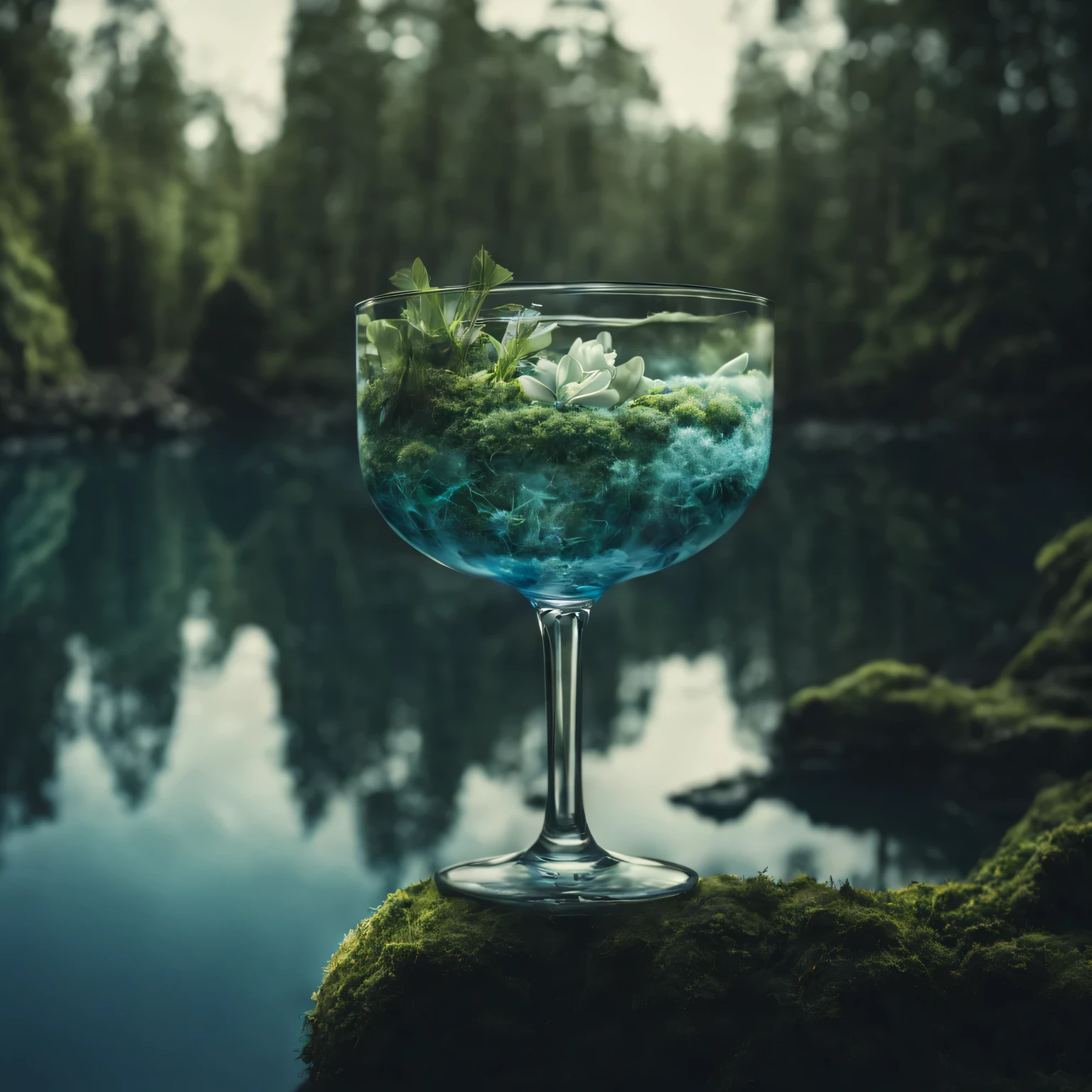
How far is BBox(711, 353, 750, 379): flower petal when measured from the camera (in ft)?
3.09

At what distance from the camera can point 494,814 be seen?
198cm

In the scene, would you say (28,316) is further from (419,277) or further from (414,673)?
(419,277)

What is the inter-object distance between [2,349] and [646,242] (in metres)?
10.8

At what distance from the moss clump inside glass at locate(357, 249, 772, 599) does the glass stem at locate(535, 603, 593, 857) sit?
35 mm

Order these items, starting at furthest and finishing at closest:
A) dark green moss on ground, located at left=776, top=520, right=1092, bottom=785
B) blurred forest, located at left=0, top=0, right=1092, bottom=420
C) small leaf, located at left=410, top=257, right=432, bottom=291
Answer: blurred forest, located at left=0, top=0, right=1092, bottom=420 → dark green moss on ground, located at left=776, top=520, right=1092, bottom=785 → small leaf, located at left=410, top=257, right=432, bottom=291

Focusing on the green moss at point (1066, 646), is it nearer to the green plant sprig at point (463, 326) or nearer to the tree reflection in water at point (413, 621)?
the tree reflection in water at point (413, 621)

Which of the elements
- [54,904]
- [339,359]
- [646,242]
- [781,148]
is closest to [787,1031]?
[54,904]

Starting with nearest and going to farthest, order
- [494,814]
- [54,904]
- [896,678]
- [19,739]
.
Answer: [54,904]
[494,814]
[896,678]
[19,739]

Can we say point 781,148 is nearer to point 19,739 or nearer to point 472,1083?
point 19,739

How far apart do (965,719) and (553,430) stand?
1.51 metres

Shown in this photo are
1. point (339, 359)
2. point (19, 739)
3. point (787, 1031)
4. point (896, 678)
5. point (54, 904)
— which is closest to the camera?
point (787, 1031)

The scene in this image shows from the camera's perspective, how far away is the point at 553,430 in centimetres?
85

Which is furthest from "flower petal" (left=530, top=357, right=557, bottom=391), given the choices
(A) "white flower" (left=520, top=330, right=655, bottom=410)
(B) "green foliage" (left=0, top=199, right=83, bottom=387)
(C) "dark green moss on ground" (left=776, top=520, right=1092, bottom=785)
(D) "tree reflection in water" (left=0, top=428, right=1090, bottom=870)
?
(B) "green foliage" (left=0, top=199, right=83, bottom=387)

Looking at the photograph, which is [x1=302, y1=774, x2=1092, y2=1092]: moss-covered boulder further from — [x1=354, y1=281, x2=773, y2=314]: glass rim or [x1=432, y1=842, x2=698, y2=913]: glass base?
[x1=354, y1=281, x2=773, y2=314]: glass rim
